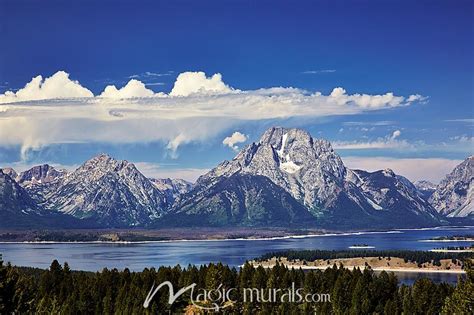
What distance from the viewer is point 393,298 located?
375ft

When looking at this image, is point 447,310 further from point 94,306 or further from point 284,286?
point 94,306

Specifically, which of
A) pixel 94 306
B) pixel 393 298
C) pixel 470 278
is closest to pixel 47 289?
pixel 94 306

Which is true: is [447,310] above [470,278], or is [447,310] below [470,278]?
below

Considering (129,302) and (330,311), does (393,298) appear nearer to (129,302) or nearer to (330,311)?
(330,311)

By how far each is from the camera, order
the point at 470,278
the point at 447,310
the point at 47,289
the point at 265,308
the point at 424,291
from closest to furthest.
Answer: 1. the point at 470,278
2. the point at 447,310
3. the point at 265,308
4. the point at 424,291
5. the point at 47,289

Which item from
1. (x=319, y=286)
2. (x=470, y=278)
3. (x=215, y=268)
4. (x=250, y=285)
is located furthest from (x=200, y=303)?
(x=470, y=278)

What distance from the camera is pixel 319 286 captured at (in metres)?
116

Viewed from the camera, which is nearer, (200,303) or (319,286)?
(200,303)

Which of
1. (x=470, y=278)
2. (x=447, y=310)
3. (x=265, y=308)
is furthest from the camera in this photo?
(x=265, y=308)

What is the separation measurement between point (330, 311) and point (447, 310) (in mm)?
34418

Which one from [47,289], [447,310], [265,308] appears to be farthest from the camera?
[47,289]

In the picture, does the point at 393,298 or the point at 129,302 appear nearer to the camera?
the point at 129,302

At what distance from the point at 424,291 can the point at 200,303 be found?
35.7m

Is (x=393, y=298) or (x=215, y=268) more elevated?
(x=215, y=268)
